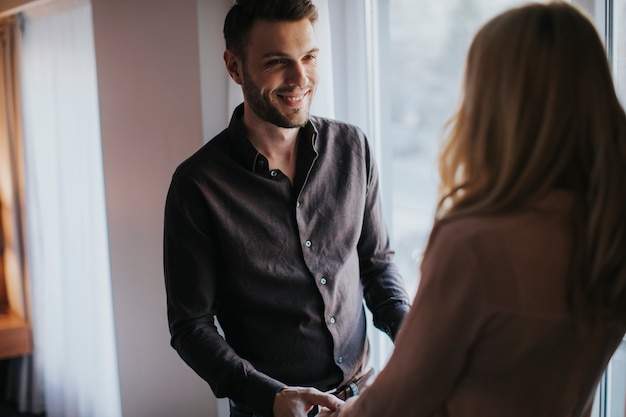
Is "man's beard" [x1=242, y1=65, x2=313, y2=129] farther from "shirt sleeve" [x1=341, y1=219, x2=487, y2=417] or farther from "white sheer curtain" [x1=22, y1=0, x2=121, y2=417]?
"white sheer curtain" [x1=22, y1=0, x2=121, y2=417]

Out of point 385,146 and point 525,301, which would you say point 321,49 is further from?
point 525,301

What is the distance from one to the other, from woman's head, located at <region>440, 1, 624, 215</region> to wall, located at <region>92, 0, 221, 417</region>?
1718mm

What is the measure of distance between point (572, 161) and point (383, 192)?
5.37 feet

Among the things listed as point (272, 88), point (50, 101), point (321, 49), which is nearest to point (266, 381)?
point (272, 88)

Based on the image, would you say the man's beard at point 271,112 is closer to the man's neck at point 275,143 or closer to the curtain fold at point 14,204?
the man's neck at point 275,143

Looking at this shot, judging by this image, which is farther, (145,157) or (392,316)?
(145,157)

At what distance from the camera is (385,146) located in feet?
A: 8.27

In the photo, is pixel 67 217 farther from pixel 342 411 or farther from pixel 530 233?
pixel 530 233

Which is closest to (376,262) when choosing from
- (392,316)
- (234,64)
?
(392,316)

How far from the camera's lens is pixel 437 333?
91cm

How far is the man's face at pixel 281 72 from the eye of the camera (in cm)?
164

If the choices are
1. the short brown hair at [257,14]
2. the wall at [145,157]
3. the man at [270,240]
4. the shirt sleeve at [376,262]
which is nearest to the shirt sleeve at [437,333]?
the man at [270,240]

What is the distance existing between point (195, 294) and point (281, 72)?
1.82 feet

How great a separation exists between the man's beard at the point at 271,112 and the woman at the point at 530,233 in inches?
29.2
